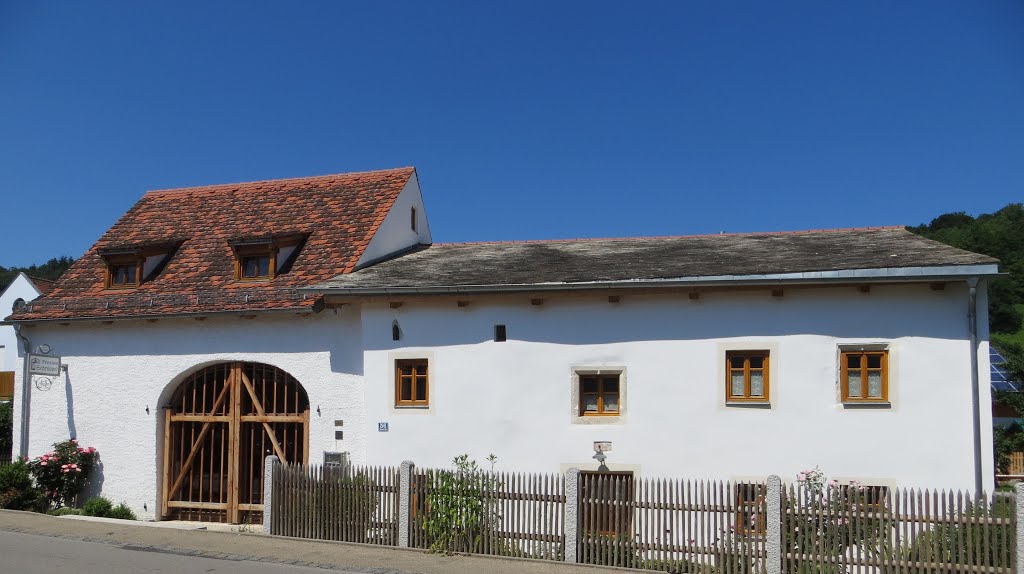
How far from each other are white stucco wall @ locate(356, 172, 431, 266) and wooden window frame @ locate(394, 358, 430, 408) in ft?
9.07

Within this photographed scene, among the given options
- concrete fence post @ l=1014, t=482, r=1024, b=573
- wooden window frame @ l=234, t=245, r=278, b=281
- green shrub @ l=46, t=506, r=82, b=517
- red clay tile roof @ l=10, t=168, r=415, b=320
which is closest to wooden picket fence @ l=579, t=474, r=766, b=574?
concrete fence post @ l=1014, t=482, r=1024, b=573

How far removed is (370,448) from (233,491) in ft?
11.5

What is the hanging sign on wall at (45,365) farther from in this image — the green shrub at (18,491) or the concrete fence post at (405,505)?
the concrete fence post at (405,505)

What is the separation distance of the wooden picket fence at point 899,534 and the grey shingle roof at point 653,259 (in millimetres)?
3643

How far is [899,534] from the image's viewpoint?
10.2 meters

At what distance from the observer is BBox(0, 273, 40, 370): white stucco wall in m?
35.6

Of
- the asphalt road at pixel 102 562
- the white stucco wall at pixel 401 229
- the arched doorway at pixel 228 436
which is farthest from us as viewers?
the white stucco wall at pixel 401 229

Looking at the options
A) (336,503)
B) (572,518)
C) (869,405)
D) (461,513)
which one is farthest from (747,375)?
(336,503)

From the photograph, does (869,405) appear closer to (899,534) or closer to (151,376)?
(899,534)

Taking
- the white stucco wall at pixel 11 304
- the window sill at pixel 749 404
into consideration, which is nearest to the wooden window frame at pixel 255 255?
the window sill at pixel 749 404

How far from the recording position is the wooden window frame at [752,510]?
420 inches

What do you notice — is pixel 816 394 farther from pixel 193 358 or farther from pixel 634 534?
pixel 193 358

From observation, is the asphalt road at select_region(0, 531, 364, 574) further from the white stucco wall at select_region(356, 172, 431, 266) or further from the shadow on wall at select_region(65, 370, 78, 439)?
the white stucco wall at select_region(356, 172, 431, 266)

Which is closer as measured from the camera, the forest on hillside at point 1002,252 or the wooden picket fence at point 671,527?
the wooden picket fence at point 671,527
